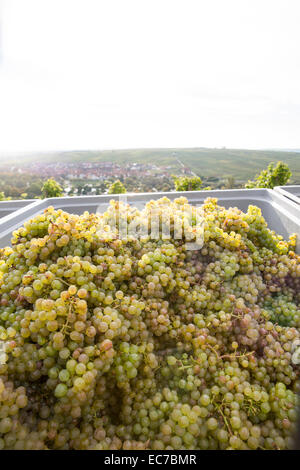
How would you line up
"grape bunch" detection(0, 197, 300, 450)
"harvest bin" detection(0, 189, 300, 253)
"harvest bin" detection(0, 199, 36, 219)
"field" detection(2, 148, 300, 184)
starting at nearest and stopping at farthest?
1. "grape bunch" detection(0, 197, 300, 450)
2. "harvest bin" detection(0, 189, 300, 253)
3. "harvest bin" detection(0, 199, 36, 219)
4. "field" detection(2, 148, 300, 184)

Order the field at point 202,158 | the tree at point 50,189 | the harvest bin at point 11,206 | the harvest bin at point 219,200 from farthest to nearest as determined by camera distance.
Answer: the field at point 202,158 < the tree at point 50,189 < the harvest bin at point 11,206 < the harvest bin at point 219,200

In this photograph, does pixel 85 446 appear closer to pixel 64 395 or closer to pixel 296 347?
pixel 64 395

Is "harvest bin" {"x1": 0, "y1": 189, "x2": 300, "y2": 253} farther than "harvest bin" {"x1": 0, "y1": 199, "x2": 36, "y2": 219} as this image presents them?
No

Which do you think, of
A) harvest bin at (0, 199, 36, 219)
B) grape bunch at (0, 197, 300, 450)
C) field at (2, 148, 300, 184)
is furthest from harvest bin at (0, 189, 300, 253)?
field at (2, 148, 300, 184)

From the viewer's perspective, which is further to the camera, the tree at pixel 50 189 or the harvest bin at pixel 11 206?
the tree at pixel 50 189

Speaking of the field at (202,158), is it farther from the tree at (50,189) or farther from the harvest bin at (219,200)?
Result: the harvest bin at (219,200)

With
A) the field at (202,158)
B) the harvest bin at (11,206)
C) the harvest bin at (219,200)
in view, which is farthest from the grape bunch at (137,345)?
the field at (202,158)

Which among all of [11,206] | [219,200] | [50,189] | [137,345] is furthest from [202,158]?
[137,345]

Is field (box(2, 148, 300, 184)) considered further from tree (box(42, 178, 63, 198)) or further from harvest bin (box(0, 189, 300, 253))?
harvest bin (box(0, 189, 300, 253))
